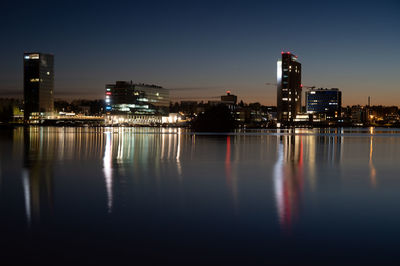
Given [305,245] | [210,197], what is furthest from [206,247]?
[210,197]

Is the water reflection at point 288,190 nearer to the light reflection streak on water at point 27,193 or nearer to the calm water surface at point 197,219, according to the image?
the calm water surface at point 197,219

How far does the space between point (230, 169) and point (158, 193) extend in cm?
924

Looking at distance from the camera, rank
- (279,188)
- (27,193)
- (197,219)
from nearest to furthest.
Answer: (197,219) → (27,193) → (279,188)

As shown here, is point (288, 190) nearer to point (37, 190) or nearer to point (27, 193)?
point (37, 190)

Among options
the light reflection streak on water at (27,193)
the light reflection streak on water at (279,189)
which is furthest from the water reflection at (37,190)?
the light reflection streak on water at (279,189)

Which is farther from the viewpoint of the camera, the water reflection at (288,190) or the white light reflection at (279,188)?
the white light reflection at (279,188)

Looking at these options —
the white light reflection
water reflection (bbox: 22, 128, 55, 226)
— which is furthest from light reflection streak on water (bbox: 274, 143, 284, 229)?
water reflection (bbox: 22, 128, 55, 226)

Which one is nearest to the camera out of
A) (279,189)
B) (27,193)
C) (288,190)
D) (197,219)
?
(197,219)

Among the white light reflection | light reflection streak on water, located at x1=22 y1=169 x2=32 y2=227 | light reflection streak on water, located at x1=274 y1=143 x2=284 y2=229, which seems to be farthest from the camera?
the white light reflection

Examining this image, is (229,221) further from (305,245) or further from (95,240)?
(95,240)

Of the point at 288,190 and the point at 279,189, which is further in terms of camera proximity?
the point at 279,189

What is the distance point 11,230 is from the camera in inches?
400

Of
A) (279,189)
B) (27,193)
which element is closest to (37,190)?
(27,193)

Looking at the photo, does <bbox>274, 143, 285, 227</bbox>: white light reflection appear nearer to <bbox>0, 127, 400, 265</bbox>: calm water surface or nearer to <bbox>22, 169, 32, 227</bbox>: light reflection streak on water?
<bbox>0, 127, 400, 265</bbox>: calm water surface
